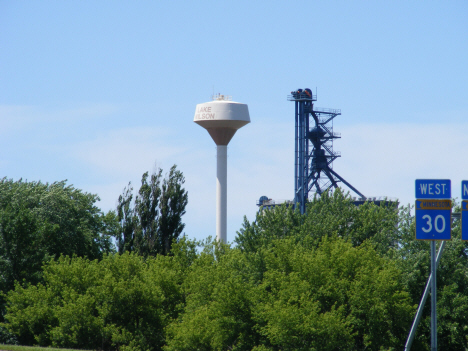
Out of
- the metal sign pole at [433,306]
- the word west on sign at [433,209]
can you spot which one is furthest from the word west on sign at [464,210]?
the metal sign pole at [433,306]

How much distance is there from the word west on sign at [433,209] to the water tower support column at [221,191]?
50956 millimetres

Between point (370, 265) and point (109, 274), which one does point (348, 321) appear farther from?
point (109, 274)

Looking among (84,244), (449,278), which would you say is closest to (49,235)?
(84,244)

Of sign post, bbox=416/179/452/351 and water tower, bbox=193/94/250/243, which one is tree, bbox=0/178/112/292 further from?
sign post, bbox=416/179/452/351

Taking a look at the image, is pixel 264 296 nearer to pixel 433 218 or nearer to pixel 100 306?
pixel 100 306

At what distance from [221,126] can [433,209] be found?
49995 mm

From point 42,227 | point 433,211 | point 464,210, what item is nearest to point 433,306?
point 433,211

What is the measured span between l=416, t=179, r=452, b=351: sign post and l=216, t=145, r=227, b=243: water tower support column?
51.0 meters

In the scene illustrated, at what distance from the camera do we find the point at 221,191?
68625 mm

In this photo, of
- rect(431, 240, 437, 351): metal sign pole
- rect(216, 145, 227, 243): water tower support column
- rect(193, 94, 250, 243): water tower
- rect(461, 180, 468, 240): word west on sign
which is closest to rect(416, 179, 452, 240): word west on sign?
rect(431, 240, 437, 351): metal sign pole

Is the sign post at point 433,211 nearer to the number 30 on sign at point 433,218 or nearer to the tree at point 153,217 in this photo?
the number 30 on sign at point 433,218

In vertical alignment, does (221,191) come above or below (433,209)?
above

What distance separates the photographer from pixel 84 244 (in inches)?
2183

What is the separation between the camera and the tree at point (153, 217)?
56000 millimetres
